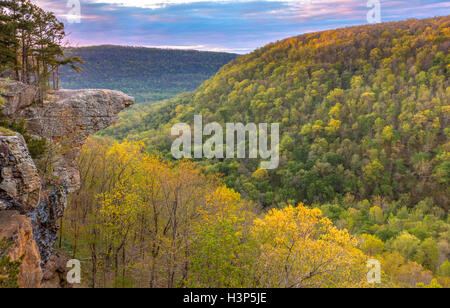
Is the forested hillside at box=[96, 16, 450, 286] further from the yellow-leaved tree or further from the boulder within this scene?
the boulder

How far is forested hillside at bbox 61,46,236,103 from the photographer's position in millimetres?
122438

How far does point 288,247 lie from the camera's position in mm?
16312

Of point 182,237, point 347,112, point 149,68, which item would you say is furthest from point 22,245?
point 149,68

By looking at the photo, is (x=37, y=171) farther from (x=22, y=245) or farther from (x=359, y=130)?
(x=359, y=130)

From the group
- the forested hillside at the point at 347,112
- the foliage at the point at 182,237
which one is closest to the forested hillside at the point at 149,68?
the forested hillside at the point at 347,112

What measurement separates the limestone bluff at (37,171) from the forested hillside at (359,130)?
31319 millimetres

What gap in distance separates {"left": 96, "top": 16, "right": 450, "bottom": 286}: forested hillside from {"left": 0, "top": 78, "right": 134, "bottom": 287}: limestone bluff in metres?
31.3

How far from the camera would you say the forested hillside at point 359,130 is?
5053 centimetres

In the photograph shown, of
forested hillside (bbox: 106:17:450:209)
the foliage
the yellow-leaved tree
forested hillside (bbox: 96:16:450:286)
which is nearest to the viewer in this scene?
the yellow-leaved tree

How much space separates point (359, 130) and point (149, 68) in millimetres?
101785

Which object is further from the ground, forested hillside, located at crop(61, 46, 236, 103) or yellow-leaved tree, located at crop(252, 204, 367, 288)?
forested hillside, located at crop(61, 46, 236, 103)

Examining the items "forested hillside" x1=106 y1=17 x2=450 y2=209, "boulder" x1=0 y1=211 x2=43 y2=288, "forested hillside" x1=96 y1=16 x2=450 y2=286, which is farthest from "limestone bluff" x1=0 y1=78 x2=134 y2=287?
"forested hillside" x1=106 y1=17 x2=450 y2=209

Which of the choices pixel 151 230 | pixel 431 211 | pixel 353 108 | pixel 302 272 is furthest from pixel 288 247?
pixel 353 108

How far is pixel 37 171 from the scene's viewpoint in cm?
1381
